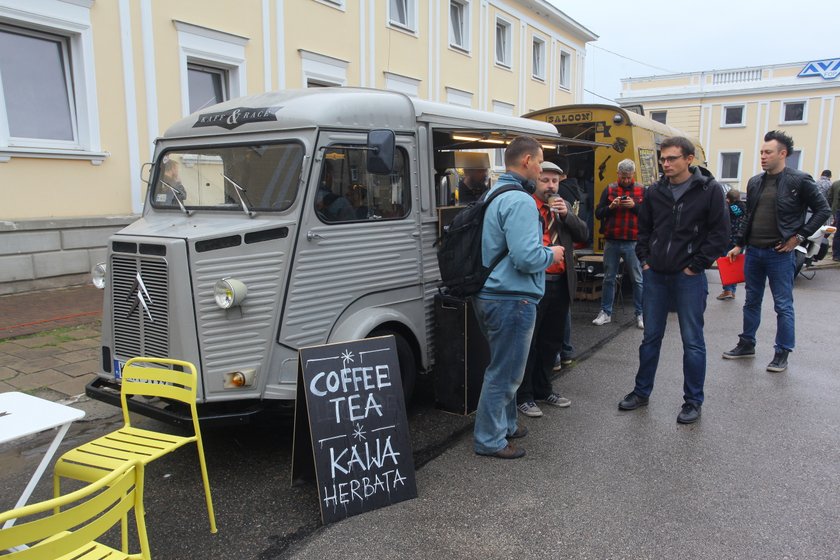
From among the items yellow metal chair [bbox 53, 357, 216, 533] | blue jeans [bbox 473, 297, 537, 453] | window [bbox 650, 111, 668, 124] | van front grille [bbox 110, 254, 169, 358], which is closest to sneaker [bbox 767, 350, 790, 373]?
blue jeans [bbox 473, 297, 537, 453]

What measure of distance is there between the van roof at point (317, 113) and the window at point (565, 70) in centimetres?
2098

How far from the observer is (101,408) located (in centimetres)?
480

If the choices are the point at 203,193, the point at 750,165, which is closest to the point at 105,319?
the point at 203,193

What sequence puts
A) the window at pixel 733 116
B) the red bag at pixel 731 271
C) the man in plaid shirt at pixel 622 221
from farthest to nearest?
the window at pixel 733 116 < the man in plaid shirt at pixel 622 221 < the red bag at pixel 731 271

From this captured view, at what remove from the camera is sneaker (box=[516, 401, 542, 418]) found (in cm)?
452

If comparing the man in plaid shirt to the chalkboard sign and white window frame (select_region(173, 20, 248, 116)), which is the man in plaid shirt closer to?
the chalkboard sign

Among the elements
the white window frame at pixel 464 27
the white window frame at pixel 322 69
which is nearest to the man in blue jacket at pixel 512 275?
the white window frame at pixel 322 69

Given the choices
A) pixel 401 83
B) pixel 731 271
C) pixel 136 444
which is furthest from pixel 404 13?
pixel 136 444

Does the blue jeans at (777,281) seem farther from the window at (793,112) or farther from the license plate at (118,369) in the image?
the window at (793,112)

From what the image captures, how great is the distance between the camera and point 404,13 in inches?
597

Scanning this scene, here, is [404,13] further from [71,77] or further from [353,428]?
[353,428]

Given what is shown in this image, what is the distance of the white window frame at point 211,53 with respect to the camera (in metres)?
9.84

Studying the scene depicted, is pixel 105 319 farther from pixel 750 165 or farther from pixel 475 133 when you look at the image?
pixel 750 165

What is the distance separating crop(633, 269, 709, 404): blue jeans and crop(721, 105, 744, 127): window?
35.5 meters
